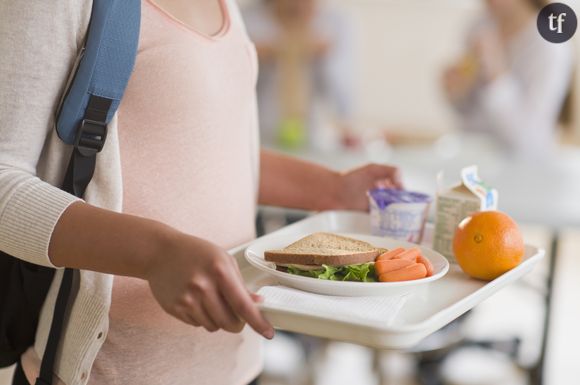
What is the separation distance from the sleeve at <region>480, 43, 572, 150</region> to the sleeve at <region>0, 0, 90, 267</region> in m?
2.68

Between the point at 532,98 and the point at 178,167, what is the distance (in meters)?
2.62

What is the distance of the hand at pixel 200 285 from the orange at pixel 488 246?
0.33 metres

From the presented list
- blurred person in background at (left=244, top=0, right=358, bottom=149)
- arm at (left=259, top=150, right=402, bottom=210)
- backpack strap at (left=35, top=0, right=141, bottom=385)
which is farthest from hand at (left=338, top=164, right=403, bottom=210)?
blurred person in background at (left=244, top=0, right=358, bottom=149)

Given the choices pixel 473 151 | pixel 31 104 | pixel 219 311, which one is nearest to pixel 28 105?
pixel 31 104

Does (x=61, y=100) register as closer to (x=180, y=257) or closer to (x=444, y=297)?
(x=180, y=257)

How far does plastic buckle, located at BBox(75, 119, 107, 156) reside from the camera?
90 centimetres

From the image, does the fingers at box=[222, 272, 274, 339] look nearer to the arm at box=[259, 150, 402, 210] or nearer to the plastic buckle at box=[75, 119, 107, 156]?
the plastic buckle at box=[75, 119, 107, 156]

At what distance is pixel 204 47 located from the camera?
1.02 metres

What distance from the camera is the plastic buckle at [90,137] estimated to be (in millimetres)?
904

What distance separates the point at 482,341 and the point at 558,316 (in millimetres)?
948

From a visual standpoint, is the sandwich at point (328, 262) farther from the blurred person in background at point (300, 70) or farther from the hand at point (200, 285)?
the blurred person in background at point (300, 70)

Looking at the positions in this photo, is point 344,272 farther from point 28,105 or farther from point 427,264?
point 28,105

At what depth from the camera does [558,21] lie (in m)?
1.03

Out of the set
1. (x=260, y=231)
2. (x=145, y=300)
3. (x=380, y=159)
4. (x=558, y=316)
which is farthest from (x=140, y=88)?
(x=558, y=316)
